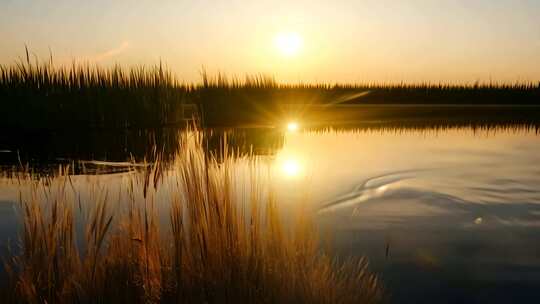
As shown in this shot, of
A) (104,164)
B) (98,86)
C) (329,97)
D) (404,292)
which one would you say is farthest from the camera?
(329,97)

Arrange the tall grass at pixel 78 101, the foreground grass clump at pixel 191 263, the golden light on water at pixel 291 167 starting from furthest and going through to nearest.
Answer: the tall grass at pixel 78 101 → the golden light on water at pixel 291 167 → the foreground grass clump at pixel 191 263

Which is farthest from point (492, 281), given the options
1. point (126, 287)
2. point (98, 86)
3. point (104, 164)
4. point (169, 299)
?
point (98, 86)

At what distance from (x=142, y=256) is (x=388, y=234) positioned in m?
2.27

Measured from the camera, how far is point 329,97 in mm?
37250

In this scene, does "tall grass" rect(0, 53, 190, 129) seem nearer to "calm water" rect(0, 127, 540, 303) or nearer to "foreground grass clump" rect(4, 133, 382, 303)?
"calm water" rect(0, 127, 540, 303)

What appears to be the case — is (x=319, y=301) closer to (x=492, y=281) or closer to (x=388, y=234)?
(x=492, y=281)

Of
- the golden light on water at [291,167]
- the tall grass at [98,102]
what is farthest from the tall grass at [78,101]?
the golden light on water at [291,167]

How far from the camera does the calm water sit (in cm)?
322

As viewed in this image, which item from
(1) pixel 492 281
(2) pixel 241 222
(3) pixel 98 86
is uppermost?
(3) pixel 98 86

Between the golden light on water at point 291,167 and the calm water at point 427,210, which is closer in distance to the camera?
Answer: the calm water at point 427,210

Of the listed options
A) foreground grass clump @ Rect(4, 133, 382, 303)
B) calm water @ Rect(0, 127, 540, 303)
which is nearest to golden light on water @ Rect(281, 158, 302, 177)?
calm water @ Rect(0, 127, 540, 303)

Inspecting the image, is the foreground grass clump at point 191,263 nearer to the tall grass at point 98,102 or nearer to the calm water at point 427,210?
the calm water at point 427,210

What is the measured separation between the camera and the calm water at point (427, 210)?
322 cm

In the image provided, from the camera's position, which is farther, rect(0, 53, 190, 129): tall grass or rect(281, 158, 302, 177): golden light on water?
rect(0, 53, 190, 129): tall grass
